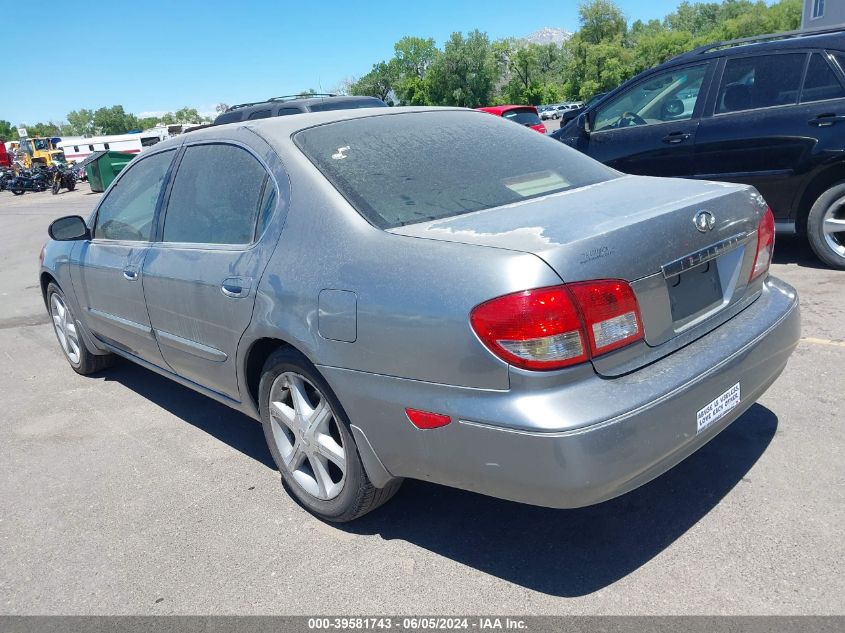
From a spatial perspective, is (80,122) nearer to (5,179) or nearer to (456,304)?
(5,179)

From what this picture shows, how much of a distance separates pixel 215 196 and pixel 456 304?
5.78 feet

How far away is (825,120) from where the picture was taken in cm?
562

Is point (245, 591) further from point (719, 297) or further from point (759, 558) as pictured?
point (719, 297)

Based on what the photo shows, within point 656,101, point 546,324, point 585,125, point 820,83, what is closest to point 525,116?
point 585,125

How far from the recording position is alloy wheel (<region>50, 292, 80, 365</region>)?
538cm

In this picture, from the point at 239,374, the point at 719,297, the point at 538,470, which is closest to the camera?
the point at 538,470

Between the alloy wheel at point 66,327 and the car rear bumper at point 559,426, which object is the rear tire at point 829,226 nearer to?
the car rear bumper at point 559,426

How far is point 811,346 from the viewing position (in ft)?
14.6

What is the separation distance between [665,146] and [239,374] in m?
4.80

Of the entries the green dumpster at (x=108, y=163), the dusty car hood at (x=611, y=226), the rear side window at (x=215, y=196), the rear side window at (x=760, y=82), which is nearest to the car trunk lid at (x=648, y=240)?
the dusty car hood at (x=611, y=226)

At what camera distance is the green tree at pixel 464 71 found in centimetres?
8956

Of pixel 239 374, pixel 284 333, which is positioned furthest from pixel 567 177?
pixel 239 374

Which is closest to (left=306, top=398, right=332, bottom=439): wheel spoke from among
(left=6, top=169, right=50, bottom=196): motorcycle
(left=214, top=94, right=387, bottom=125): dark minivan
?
(left=214, top=94, right=387, bottom=125): dark minivan

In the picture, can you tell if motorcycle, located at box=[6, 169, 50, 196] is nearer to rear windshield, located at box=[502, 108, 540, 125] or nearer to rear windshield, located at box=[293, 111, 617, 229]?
rear windshield, located at box=[502, 108, 540, 125]
